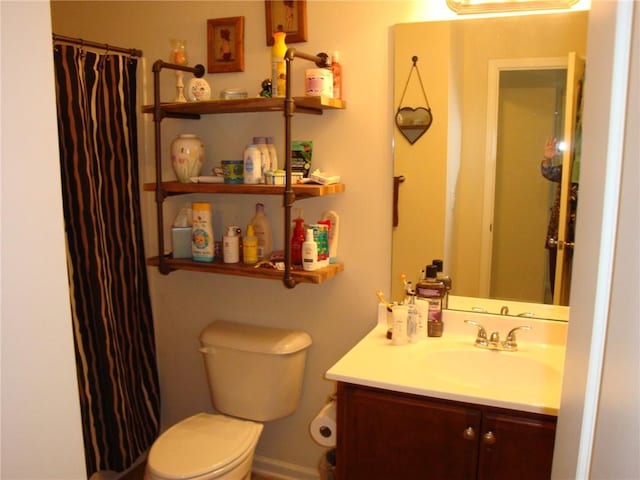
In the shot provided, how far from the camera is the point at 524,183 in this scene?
6.00ft

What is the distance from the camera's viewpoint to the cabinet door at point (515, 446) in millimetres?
1420

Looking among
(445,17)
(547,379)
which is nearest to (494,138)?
(445,17)

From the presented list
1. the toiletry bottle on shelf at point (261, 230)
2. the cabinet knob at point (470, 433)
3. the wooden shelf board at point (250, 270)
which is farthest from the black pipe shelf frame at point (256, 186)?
the cabinet knob at point (470, 433)

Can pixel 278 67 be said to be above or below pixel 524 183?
above

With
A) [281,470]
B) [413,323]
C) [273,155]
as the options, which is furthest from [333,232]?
[281,470]

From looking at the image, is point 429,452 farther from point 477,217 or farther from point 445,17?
point 445,17

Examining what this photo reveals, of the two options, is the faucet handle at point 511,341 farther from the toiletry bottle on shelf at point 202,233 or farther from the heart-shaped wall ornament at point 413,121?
the toiletry bottle on shelf at point 202,233

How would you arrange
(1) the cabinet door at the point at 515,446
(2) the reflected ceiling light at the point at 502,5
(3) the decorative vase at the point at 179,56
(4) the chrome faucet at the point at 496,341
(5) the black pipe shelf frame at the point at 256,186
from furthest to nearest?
(3) the decorative vase at the point at 179,56, (5) the black pipe shelf frame at the point at 256,186, (4) the chrome faucet at the point at 496,341, (2) the reflected ceiling light at the point at 502,5, (1) the cabinet door at the point at 515,446

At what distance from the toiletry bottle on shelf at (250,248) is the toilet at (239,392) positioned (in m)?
0.31

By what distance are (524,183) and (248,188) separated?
3.16 feet

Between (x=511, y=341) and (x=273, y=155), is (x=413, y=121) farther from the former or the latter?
(x=511, y=341)

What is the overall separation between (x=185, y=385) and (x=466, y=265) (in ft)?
4.73

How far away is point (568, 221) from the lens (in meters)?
1.78

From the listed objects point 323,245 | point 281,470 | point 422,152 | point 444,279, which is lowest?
point 281,470
